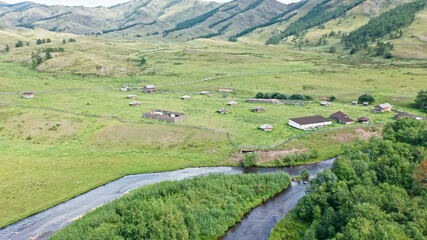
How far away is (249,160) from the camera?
2297 inches

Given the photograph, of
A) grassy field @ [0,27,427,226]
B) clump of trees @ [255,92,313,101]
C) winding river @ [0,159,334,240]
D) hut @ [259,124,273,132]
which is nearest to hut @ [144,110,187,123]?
grassy field @ [0,27,427,226]

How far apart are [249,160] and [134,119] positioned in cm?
3963

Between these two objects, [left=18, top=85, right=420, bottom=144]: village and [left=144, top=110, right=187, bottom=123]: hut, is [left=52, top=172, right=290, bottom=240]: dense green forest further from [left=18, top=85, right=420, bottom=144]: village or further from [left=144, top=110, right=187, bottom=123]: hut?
[left=144, top=110, right=187, bottom=123]: hut

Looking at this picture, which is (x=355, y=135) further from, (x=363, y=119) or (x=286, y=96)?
(x=286, y=96)

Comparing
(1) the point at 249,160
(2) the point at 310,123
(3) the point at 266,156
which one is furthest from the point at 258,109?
(1) the point at 249,160

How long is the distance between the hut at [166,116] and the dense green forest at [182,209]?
106 feet

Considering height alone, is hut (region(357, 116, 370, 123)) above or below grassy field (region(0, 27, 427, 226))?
above

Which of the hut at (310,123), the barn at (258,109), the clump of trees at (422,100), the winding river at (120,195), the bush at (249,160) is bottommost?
the winding river at (120,195)

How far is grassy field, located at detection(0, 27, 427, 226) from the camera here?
53906 mm

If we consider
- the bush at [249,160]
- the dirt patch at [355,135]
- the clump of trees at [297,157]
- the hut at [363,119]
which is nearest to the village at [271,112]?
the hut at [363,119]

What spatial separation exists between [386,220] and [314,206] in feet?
35.7

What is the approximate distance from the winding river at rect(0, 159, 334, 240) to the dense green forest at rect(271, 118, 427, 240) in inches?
107

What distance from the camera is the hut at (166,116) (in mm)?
78544

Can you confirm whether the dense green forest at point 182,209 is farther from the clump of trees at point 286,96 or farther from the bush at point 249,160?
the clump of trees at point 286,96
